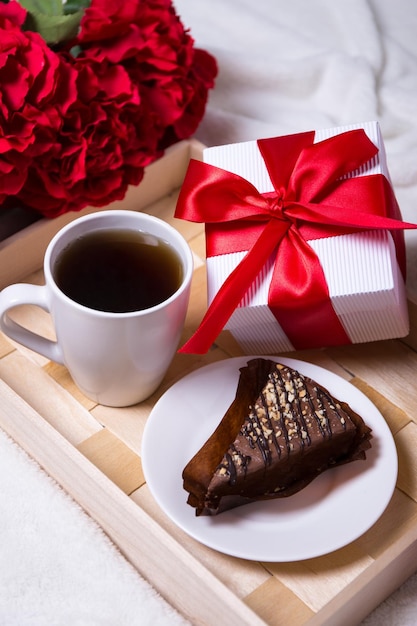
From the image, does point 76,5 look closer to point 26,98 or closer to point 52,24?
point 52,24

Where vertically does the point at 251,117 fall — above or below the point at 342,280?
below

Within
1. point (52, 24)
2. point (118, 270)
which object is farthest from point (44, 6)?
point (118, 270)

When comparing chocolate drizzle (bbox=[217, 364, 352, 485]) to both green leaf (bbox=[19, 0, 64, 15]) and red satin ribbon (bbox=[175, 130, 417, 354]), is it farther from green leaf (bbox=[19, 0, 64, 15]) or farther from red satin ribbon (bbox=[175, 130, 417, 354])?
green leaf (bbox=[19, 0, 64, 15])

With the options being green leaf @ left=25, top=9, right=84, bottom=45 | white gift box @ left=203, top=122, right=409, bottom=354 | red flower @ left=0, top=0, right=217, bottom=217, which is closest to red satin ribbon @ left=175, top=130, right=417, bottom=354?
white gift box @ left=203, top=122, right=409, bottom=354

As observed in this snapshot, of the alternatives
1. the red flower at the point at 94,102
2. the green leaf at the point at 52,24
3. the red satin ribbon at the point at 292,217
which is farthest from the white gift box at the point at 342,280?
the green leaf at the point at 52,24

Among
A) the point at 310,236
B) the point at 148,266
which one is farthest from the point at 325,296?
the point at 148,266

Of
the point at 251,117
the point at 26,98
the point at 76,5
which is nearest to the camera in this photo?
the point at 26,98
